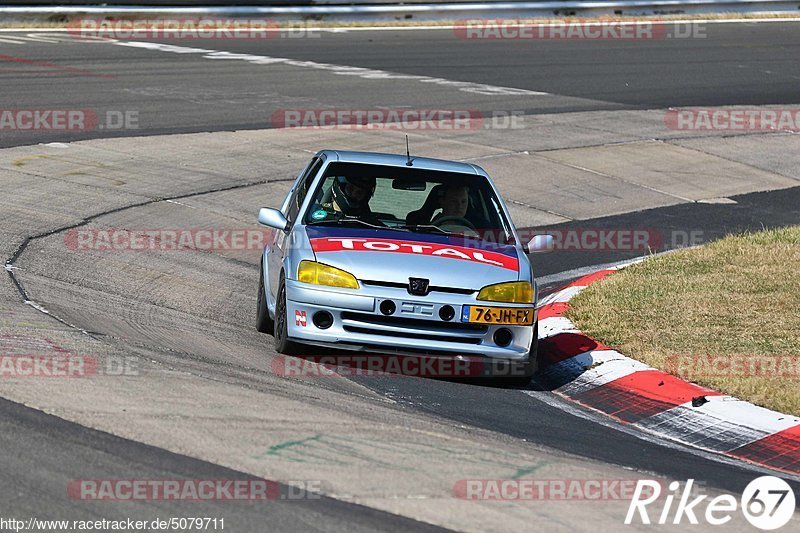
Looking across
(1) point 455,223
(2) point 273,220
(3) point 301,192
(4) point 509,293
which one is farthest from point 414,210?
(4) point 509,293

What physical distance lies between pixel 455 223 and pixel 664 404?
204 cm

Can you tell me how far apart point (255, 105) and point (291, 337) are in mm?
11948

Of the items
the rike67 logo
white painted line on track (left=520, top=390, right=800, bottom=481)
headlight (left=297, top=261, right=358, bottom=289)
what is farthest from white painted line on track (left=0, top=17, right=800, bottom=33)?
the rike67 logo

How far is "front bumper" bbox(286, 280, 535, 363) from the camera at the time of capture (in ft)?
26.8

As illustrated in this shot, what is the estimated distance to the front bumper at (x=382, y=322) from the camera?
8172 millimetres

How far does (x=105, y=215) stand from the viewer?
42.4 feet

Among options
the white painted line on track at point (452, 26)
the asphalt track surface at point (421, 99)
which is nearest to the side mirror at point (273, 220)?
the asphalt track surface at point (421, 99)

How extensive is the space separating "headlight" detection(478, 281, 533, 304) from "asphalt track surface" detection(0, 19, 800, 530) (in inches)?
23.3

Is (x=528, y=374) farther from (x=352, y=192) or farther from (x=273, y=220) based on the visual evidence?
(x=273, y=220)

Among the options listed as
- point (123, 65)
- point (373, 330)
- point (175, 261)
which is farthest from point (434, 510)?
point (123, 65)

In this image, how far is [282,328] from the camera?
8555 mm

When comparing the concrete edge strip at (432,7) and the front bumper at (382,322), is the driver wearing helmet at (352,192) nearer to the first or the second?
the front bumper at (382,322)

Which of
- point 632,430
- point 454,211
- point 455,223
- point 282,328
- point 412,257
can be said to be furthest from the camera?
point 454,211

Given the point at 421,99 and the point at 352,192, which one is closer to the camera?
the point at 352,192
